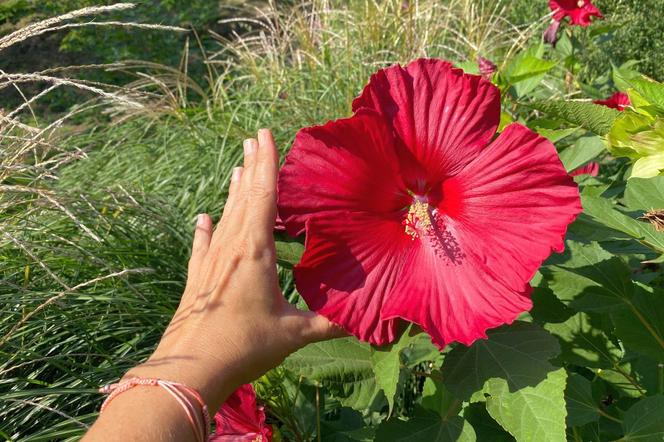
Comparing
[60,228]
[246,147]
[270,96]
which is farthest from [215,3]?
[246,147]

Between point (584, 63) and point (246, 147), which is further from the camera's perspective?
point (584, 63)

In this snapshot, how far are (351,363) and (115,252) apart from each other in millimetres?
1167

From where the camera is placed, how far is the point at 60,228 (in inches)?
81.7

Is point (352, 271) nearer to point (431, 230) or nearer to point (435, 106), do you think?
point (431, 230)

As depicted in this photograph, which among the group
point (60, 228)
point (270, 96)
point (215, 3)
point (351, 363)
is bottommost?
point (215, 3)

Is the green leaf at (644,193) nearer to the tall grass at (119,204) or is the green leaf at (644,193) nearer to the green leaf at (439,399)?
the green leaf at (439,399)

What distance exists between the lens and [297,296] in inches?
84.4

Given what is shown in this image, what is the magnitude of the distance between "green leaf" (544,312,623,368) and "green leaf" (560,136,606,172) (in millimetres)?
251

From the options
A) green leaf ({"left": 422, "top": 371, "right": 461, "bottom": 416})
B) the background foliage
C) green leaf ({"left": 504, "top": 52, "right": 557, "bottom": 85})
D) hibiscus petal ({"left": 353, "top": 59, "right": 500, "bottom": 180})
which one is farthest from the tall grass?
green leaf ({"left": 504, "top": 52, "right": 557, "bottom": 85})

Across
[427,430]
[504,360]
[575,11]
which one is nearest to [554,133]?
[504,360]

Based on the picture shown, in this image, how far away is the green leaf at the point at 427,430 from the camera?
3.02 feet

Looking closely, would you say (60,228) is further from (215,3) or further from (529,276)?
(215,3)

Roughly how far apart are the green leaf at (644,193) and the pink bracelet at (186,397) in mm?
619

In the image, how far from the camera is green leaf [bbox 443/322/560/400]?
0.80m
